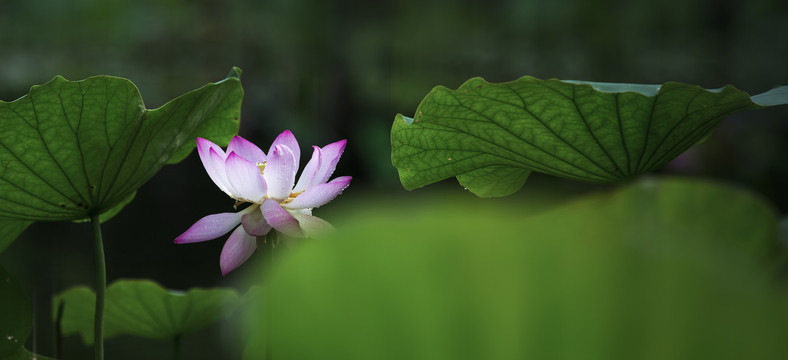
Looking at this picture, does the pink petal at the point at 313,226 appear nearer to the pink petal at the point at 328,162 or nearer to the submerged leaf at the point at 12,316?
the pink petal at the point at 328,162

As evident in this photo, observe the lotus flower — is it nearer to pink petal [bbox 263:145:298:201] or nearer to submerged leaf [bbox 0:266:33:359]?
pink petal [bbox 263:145:298:201]

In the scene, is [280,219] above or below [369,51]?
below

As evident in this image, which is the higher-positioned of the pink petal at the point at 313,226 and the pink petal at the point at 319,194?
the pink petal at the point at 319,194

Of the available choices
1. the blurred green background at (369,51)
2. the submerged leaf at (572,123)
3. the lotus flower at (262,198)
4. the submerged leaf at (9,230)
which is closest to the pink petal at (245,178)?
the lotus flower at (262,198)

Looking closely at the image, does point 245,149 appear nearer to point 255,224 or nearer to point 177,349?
point 255,224

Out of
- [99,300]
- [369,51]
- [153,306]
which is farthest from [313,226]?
[369,51]

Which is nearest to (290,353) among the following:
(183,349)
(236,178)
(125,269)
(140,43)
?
(236,178)

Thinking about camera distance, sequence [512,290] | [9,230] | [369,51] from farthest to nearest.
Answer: [369,51] → [9,230] → [512,290]

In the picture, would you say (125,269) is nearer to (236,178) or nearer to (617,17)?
(236,178)
